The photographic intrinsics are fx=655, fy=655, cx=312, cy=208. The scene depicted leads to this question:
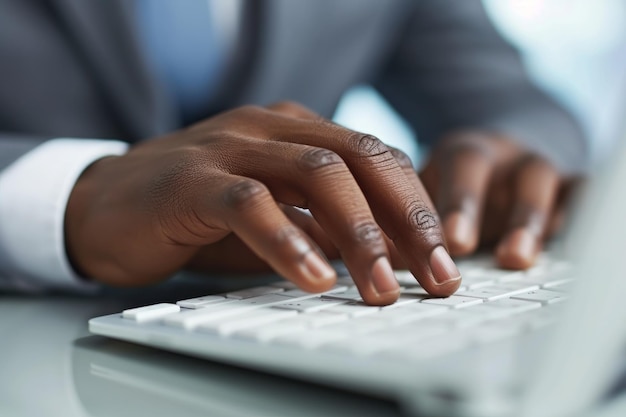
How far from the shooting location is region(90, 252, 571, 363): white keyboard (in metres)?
0.27

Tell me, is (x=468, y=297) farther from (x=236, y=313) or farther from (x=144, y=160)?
(x=144, y=160)

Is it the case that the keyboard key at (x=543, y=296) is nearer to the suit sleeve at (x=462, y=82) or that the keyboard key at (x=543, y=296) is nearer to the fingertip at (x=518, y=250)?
the fingertip at (x=518, y=250)

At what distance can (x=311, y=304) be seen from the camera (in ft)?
1.21

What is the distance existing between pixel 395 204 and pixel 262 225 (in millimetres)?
93

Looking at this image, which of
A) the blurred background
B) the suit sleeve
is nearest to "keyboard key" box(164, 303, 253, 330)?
the suit sleeve

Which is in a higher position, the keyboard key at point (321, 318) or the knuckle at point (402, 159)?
the knuckle at point (402, 159)

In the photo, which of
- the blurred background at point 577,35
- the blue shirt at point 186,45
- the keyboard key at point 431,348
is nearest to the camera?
the keyboard key at point 431,348

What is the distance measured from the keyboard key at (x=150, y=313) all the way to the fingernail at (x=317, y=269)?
8 cm

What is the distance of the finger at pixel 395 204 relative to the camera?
391 mm

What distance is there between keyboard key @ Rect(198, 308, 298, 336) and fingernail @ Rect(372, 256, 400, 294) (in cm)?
5

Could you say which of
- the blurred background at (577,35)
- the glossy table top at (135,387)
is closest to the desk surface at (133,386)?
the glossy table top at (135,387)

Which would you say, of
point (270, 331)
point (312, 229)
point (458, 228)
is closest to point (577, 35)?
point (458, 228)

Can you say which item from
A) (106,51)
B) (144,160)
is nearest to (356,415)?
(144,160)

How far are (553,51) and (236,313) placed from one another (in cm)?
231
